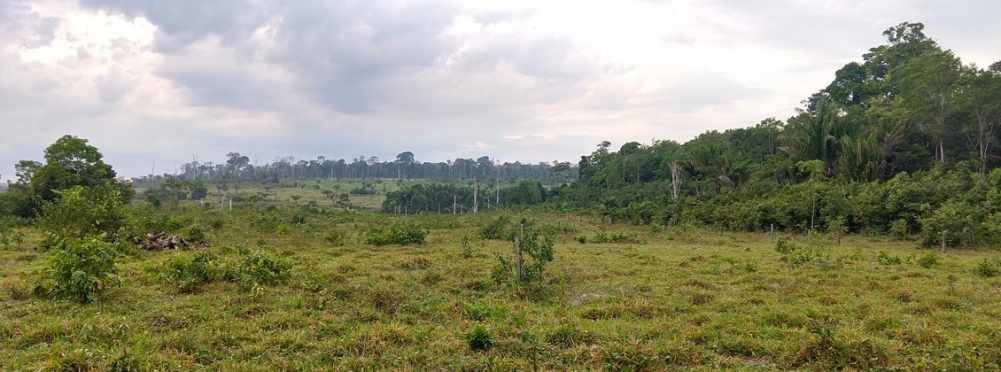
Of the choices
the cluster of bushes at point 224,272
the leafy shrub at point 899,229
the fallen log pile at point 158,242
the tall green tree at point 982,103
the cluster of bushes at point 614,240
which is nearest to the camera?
the cluster of bushes at point 224,272

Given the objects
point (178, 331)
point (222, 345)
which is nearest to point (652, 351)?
point (222, 345)

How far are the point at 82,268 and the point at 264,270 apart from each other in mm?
2719

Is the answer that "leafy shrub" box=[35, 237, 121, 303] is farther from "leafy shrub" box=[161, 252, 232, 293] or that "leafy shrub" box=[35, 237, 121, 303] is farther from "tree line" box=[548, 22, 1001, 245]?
"tree line" box=[548, 22, 1001, 245]

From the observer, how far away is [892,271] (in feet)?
39.1

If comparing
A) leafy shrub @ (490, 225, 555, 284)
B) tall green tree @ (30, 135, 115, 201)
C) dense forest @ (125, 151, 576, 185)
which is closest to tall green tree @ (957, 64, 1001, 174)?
leafy shrub @ (490, 225, 555, 284)

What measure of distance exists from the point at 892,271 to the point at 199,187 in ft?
189

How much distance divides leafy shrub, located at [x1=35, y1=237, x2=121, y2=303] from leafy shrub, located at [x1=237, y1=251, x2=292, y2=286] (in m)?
2.05

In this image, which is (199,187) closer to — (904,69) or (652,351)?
(652,351)

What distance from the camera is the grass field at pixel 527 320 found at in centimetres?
546

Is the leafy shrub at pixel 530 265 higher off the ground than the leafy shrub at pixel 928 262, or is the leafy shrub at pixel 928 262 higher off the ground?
the leafy shrub at pixel 530 265

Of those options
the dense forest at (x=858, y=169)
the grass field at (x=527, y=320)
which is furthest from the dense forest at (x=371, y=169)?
the grass field at (x=527, y=320)

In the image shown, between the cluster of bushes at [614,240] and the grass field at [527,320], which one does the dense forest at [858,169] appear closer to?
the cluster of bushes at [614,240]

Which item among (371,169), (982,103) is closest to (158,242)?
(982,103)

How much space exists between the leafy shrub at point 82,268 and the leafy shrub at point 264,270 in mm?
2051
